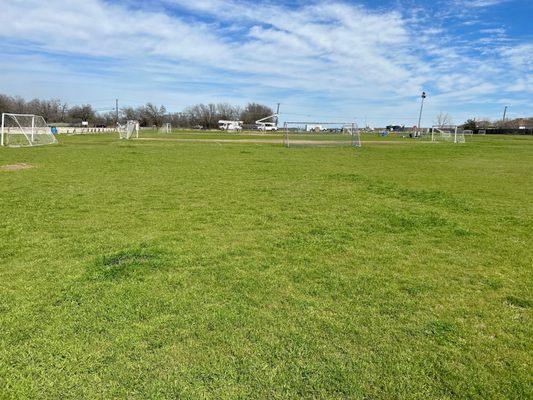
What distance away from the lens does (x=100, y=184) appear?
1052cm

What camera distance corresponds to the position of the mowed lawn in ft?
8.61

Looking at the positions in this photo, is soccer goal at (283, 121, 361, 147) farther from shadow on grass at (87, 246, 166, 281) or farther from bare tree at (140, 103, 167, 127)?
bare tree at (140, 103, 167, 127)

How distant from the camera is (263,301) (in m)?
3.71

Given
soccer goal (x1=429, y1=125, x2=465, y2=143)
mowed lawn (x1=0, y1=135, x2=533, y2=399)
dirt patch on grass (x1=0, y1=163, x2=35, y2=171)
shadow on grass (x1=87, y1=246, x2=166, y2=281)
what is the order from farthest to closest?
soccer goal (x1=429, y1=125, x2=465, y2=143)
dirt patch on grass (x1=0, y1=163, x2=35, y2=171)
shadow on grass (x1=87, y1=246, x2=166, y2=281)
mowed lawn (x1=0, y1=135, x2=533, y2=399)

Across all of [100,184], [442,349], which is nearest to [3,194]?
[100,184]

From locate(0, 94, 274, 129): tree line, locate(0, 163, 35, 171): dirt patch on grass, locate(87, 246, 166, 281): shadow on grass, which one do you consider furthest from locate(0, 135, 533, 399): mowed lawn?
locate(0, 94, 274, 129): tree line

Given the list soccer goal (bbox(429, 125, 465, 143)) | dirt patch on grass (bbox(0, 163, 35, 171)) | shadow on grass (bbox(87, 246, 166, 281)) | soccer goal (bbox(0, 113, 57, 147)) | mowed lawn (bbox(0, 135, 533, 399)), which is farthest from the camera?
soccer goal (bbox(429, 125, 465, 143))

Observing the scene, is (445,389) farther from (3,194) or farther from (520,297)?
(3,194)

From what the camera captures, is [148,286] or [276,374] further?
[148,286]

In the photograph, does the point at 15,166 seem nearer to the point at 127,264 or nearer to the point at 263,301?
the point at 127,264

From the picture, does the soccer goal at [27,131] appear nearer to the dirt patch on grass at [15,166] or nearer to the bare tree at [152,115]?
the dirt patch on grass at [15,166]

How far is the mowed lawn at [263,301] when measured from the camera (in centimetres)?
262

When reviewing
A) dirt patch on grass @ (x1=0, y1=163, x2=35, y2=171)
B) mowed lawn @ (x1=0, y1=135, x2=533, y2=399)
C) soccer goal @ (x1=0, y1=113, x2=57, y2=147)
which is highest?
soccer goal @ (x1=0, y1=113, x2=57, y2=147)

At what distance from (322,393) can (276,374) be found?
34 centimetres
